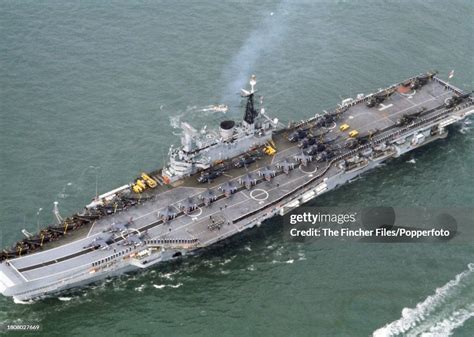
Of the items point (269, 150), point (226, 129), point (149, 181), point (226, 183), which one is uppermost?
point (226, 129)

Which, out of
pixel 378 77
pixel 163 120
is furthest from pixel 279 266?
pixel 378 77

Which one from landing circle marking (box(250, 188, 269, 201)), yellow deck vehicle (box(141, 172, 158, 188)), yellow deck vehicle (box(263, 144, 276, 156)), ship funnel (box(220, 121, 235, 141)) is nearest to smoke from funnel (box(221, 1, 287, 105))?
yellow deck vehicle (box(263, 144, 276, 156))

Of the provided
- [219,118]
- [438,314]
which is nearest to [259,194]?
[219,118]

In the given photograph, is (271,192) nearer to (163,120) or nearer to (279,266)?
(279,266)

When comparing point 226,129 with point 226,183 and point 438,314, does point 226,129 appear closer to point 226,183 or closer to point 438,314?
point 226,183

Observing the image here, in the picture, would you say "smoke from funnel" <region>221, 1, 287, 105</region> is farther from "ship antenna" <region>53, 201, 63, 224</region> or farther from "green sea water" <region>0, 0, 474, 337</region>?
"ship antenna" <region>53, 201, 63, 224</region>

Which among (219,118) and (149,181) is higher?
(219,118)
